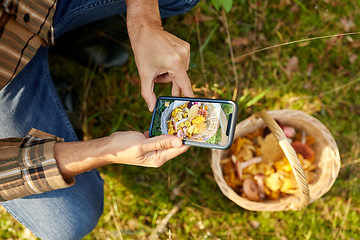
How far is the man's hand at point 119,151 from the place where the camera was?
1.25 meters

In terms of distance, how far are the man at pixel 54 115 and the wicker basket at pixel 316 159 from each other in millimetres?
627

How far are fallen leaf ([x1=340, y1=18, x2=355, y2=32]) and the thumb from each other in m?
2.36

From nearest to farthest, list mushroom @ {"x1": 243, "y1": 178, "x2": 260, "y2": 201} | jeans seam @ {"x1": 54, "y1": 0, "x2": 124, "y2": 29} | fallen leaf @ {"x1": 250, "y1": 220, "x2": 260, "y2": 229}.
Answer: jeans seam @ {"x1": 54, "y1": 0, "x2": 124, "y2": 29} < mushroom @ {"x1": 243, "y1": 178, "x2": 260, "y2": 201} < fallen leaf @ {"x1": 250, "y1": 220, "x2": 260, "y2": 229}

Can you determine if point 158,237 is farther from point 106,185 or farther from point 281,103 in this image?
point 281,103

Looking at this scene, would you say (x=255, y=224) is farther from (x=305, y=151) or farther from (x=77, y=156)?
(x=77, y=156)

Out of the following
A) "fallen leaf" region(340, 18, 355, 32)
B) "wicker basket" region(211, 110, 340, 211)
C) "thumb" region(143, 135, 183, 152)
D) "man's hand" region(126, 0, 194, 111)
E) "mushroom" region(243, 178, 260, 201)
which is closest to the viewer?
"thumb" region(143, 135, 183, 152)

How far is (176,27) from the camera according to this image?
2387 mm

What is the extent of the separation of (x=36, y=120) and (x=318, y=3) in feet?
9.66

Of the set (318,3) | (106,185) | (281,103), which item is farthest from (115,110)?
(318,3)

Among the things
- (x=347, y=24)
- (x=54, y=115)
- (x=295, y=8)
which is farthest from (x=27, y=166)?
(x=347, y=24)

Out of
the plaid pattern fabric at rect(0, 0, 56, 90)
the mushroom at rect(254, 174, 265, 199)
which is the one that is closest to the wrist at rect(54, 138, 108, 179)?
the plaid pattern fabric at rect(0, 0, 56, 90)

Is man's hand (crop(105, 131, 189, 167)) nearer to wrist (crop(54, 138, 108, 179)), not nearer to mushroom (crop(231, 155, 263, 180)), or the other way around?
wrist (crop(54, 138, 108, 179))

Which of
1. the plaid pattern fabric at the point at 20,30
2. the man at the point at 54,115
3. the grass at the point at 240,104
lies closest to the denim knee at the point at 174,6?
the man at the point at 54,115

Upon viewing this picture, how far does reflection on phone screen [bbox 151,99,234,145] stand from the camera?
131 centimetres
